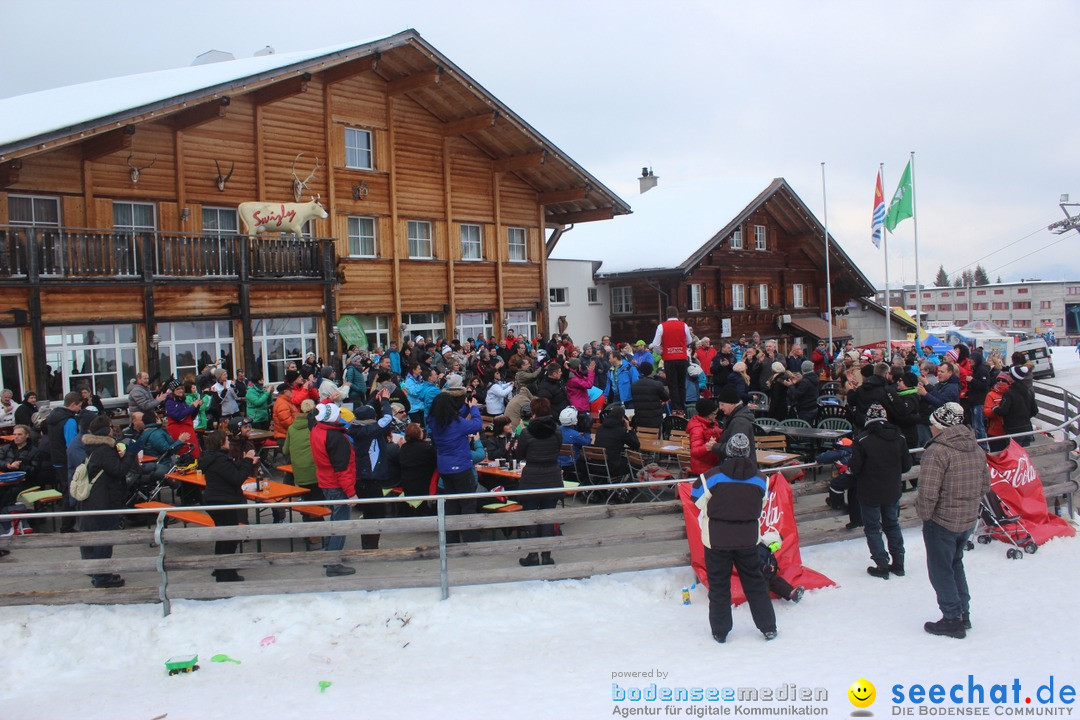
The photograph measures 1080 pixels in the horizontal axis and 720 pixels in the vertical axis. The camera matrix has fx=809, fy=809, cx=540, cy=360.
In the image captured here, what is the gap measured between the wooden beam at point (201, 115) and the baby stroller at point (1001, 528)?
1564 cm

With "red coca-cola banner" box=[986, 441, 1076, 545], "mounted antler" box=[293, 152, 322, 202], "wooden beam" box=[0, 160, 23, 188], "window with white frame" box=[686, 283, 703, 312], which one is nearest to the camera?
"red coca-cola banner" box=[986, 441, 1076, 545]

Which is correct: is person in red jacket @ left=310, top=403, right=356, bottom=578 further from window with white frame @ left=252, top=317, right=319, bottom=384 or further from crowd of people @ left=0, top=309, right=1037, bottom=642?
window with white frame @ left=252, top=317, right=319, bottom=384

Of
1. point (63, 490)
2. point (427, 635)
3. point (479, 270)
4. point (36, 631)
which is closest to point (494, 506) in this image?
point (427, 635)

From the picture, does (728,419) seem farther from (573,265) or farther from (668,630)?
(573,265)

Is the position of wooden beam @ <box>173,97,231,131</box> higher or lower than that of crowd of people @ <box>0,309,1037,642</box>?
higher

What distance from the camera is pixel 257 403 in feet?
44.5

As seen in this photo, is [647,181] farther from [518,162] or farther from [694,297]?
[518,162]

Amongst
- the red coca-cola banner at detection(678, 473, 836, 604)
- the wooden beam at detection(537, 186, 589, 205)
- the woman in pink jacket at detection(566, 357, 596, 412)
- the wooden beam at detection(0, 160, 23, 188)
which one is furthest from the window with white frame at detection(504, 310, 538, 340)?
the red coca-cola banner at detection(678, 473, 836, 604)

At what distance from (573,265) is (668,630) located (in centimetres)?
2326

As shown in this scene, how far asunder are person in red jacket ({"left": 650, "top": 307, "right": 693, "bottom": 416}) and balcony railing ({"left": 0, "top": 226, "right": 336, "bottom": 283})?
8.82 metres

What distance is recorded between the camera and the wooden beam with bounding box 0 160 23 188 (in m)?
14.6

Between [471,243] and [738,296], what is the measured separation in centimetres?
1354

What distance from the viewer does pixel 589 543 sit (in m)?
7.71

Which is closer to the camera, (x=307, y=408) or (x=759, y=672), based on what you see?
(x=759, y=672)
